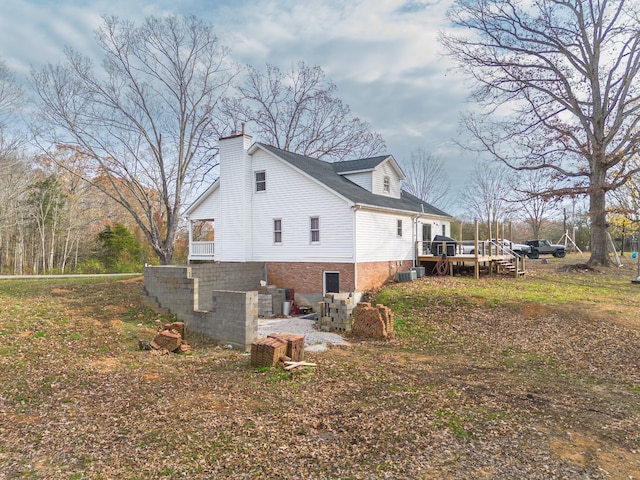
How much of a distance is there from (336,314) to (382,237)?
20.1ft

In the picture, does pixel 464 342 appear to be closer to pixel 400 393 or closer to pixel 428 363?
pixel 428 363

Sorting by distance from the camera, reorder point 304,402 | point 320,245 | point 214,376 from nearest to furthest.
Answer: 1. point 304,402
2. point 214,376
3. point 320,245

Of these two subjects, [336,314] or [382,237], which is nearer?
[336,314]

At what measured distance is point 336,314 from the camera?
1408cm

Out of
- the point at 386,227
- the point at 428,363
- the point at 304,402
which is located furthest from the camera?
the point at 386,227

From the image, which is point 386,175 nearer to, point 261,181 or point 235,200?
point 261,181

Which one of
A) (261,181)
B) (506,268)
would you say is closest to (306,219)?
(261,181)

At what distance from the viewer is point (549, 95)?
23.4 m

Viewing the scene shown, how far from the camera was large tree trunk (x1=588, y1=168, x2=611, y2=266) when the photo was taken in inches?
869

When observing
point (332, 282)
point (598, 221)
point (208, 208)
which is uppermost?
point (208, 208)

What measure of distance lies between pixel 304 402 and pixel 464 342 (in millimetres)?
6649

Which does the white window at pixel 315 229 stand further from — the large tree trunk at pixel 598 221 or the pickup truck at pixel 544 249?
the pickup truck at pixel 544 249

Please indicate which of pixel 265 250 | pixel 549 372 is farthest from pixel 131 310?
pixel 549 372

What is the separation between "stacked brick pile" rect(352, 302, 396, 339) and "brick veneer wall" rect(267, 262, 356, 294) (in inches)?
151
